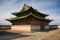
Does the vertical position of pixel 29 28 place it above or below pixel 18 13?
below

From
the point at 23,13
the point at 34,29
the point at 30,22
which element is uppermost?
the point at 23,13

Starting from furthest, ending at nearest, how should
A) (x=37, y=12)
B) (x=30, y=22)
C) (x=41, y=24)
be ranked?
(x=37, y=12)
(x=41, y=24)
(x=30, y=22)

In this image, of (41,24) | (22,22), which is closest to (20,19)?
(22,22)

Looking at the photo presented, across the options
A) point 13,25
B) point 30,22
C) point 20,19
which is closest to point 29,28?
point 30,22

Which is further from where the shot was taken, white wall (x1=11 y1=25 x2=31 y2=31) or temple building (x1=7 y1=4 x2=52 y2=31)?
white wall (x1=11 y1=25 x2=31 y2=31)

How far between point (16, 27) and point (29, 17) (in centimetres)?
601

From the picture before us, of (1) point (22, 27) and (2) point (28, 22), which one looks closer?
(2) point (28, 22)

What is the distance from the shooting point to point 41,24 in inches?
1439

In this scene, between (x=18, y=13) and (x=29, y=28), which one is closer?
(x=29, y=28)

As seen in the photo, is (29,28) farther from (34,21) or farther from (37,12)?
(37,12)

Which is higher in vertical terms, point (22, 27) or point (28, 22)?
point (28, 22)

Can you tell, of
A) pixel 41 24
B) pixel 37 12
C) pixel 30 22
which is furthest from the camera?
pixel 37 12

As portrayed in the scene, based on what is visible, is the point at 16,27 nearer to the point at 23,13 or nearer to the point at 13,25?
the point at 13,25

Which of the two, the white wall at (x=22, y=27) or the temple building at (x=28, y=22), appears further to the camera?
the white wall at (x=22, y=27)
